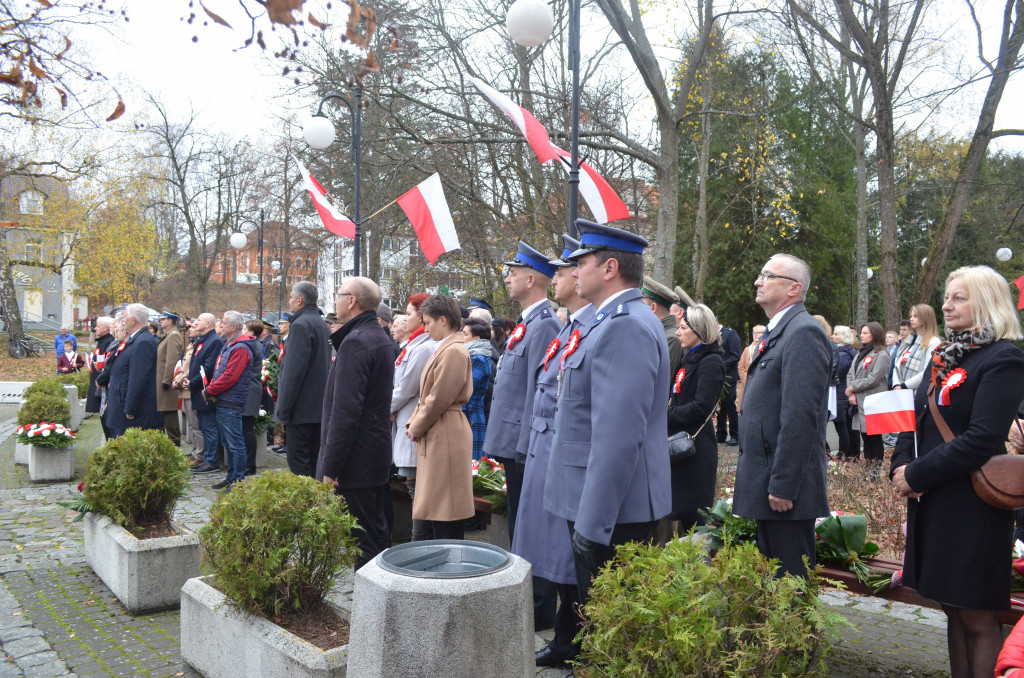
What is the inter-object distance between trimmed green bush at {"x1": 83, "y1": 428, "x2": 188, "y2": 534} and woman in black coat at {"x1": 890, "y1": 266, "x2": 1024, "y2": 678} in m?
4.74

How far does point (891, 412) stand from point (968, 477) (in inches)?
16.4

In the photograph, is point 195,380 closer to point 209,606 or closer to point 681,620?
point 209,606

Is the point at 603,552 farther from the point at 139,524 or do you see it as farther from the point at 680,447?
the point at 139,524

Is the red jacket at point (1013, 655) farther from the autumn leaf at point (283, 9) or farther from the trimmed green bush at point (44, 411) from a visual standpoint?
the trimmed green bush at point (44, 411)

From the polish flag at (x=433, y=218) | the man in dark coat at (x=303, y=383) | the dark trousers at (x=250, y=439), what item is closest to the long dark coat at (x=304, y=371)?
the man in dark coat at (x=303, y=383)

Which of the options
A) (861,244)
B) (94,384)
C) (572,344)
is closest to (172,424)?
(94,384)

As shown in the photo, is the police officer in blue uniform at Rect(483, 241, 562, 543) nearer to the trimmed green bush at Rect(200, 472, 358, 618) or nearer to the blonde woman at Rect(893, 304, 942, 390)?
the trimmed green bush at Rect(200, 472, 358, 618)

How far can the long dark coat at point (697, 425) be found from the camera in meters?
4.96

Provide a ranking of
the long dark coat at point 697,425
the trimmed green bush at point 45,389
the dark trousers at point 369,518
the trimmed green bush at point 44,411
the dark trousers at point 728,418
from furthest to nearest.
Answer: the dark trousers at point 728,418
the trimmed green bush at point 45,389
the trimmed green bush at point 44,411
the dark trousers at point 369,518
the long dark coat at point 697,425

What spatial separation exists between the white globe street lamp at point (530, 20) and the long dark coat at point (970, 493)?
236 inches

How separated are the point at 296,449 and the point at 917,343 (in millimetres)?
6984

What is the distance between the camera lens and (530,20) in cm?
810

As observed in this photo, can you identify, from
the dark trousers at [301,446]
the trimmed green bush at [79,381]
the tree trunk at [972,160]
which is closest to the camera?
the dark trousers at [301,446]

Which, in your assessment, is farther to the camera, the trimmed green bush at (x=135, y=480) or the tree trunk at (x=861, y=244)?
the tree trunk at (x=861, y=244)
